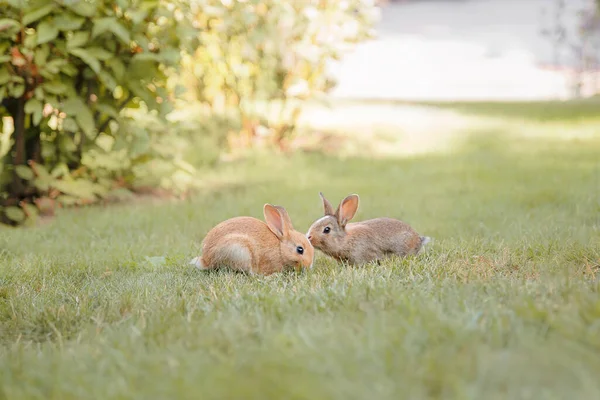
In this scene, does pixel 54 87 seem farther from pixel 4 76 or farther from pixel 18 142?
pixel 18 142

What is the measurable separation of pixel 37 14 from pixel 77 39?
0.35 metres

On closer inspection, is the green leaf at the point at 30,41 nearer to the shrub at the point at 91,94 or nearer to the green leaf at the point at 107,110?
the shrub at the point at 91,94

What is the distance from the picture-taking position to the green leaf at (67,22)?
5.82m

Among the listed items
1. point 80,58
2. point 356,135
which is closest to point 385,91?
point 356,135

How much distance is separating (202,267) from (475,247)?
5.66ft

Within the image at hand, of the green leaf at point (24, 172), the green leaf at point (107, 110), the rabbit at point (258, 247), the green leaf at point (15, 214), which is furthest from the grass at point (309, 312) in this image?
the green leaf at point (107, 110)

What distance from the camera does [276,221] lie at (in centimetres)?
432

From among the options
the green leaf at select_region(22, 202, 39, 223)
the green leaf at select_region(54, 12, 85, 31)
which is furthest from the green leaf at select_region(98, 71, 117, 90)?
the green leaf at select_region(22, 202, 39, 223)

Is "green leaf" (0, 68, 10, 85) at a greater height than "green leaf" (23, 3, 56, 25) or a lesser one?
lesser

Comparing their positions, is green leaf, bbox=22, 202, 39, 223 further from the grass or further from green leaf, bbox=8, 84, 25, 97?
green leaf, bbox=8, 84, 25, 97

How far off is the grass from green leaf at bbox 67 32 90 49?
1.44 meters

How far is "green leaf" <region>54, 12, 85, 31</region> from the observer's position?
5820 mm

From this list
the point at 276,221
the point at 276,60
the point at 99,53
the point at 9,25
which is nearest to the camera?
the point at 276,221

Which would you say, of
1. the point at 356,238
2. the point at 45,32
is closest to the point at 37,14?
the point at 45,32
